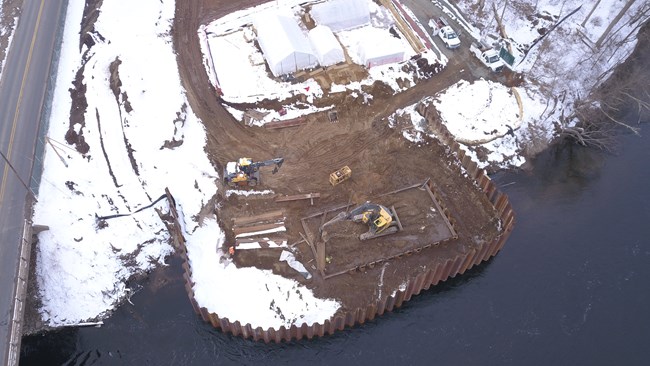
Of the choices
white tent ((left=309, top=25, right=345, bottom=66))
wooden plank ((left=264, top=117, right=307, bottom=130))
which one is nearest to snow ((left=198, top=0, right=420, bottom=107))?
wooden plank ((left=264, top=117, right=307, bottom=130))

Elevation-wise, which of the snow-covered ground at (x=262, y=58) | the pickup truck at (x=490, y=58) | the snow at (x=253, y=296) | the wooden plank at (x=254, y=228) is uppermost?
the pickup truck at (x=490, y=58)

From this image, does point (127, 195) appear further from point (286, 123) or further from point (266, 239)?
point (286, 123)

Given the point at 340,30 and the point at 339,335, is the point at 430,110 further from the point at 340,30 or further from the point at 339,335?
the point at 339,335

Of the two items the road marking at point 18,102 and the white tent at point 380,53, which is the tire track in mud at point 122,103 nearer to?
the road marking at point 18,102

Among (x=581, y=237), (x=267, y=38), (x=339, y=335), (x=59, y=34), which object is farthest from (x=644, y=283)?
(x=59, y=34)

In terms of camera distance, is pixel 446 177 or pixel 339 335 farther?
pixel 446 177

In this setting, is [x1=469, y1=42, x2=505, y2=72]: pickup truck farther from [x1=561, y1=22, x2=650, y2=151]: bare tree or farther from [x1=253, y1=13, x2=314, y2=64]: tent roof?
[x1=253, y1=13, x2=314, y2=64]: tent roof

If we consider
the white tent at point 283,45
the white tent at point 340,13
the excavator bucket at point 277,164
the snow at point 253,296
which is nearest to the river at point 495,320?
the snow at point 253,296
